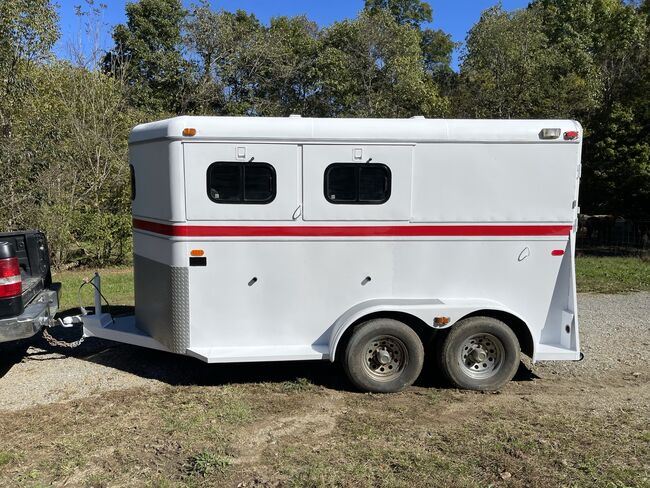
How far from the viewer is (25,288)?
5227 mm

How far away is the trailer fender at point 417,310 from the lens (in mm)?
4895

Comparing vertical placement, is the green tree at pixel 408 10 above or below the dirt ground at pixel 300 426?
above

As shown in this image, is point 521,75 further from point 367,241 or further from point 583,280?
point 367,241

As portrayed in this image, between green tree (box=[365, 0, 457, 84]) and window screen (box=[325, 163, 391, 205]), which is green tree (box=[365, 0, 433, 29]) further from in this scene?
window screen (box=[325, 163, 391, 205])

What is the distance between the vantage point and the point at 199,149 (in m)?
4.75

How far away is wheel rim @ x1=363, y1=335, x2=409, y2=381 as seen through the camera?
4961 millimetres

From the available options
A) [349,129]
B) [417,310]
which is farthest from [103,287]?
[417,310]

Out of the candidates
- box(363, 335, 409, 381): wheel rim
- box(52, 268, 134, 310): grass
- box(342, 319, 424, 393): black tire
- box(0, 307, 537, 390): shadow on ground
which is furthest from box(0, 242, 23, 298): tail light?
box(52, 268, 134, 310): grass

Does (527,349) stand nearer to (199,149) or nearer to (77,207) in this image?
(199,149)

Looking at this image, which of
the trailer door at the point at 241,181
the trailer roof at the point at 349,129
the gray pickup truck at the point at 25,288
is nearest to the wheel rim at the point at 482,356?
the trailer roof at the point at 349,129

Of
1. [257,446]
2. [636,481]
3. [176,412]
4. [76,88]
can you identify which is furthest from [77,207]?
[636,481]

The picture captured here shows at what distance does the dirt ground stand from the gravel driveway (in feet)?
0.08

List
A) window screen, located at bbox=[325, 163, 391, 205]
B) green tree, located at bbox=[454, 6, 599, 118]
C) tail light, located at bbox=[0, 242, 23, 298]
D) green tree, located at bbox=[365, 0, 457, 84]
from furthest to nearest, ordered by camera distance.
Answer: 1. green tree, located at bbox=[365, 0, 457, 84]
2. green tree, located at bbox=[454, 6, 599, 118]
3. window screen, located at bbox=[325, 163, 391, 205]
4. tail light, located at bbox=[0, 242, 23, 298]

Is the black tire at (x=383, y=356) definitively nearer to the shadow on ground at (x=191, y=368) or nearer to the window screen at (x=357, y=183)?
the shadow on ground at (x=191, y=368)
